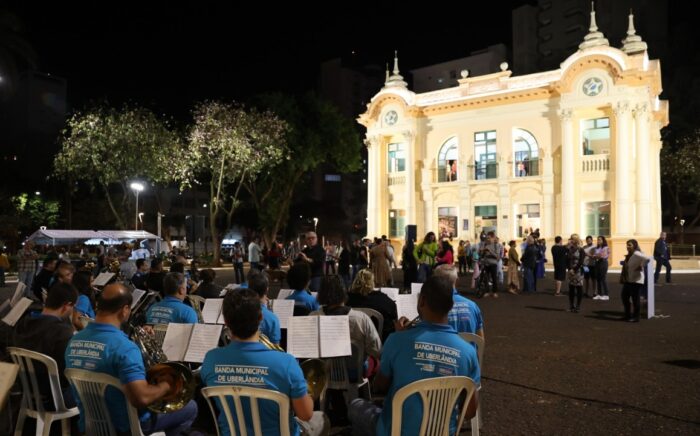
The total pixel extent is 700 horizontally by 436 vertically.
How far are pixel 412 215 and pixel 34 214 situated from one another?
30193 mm

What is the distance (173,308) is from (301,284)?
1.57m

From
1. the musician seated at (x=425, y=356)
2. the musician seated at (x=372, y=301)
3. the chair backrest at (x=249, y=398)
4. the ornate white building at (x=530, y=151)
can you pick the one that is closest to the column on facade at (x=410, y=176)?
the ornate white building at (x=530, y=151)

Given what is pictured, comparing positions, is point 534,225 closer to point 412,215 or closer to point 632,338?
point 412,215

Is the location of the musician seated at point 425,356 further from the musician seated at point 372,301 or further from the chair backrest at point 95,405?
the musician seated at point 372,301

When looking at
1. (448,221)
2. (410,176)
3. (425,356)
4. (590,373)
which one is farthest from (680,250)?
(425,356)

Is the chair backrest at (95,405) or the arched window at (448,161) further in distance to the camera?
the arched window at (448,161)

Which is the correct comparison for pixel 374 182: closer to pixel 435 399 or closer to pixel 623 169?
pixel 623 169

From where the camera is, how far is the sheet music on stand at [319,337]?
4859mm

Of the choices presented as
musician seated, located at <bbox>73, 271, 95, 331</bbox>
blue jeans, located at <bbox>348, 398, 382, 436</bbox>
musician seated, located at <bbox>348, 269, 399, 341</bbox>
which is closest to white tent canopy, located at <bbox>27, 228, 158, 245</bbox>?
musician seated, located at <bbox>73, 271, 95, 331</bbox>

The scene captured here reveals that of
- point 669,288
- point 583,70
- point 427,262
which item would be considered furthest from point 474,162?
point 427,262

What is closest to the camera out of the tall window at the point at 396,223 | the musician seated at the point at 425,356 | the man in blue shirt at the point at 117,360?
the musician seated at the point at 425,356

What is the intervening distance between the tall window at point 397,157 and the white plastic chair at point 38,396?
108 feet

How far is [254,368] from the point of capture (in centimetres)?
309

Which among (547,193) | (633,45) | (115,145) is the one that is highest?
(633,45)
